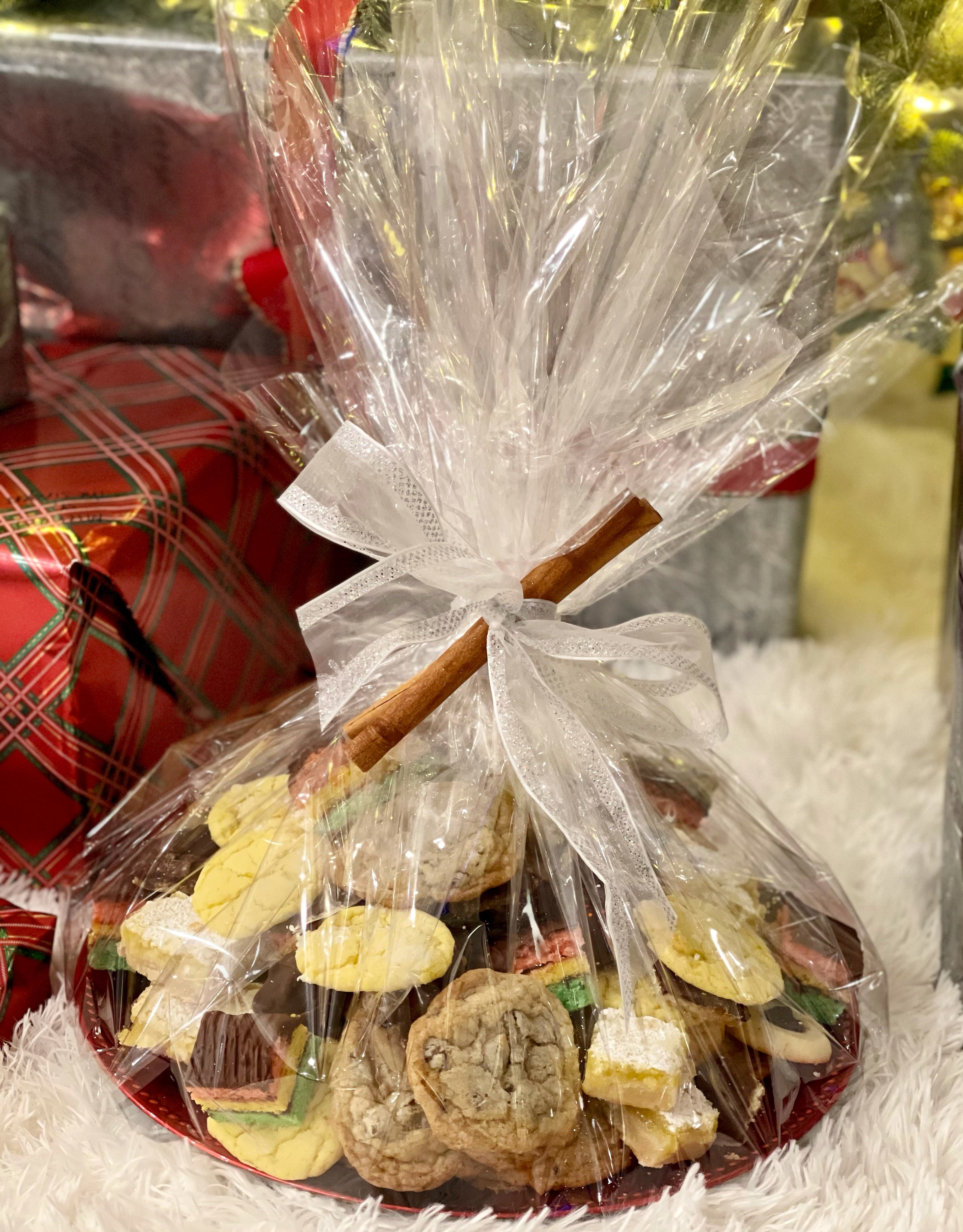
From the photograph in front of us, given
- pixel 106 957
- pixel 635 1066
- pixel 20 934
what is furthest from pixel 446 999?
pixel 20 934

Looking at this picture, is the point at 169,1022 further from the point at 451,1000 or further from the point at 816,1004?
the point at 816,1004

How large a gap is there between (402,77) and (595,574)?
314 millimetres

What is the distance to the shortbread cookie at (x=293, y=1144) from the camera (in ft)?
1.99

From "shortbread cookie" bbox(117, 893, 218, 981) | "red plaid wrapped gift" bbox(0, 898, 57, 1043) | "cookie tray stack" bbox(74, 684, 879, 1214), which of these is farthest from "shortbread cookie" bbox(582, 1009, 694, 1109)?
"red plaid wrapped gift" bbox(0, 898, 57, 1043)

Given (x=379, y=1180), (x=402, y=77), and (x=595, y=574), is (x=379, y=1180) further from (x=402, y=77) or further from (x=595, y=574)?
(x=402, y=77)

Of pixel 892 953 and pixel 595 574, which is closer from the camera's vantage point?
pixel 595 574

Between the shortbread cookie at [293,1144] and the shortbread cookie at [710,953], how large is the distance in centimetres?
20

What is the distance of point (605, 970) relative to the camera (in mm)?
658

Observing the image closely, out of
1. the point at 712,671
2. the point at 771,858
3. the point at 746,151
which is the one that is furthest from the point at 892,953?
the point at 746,151

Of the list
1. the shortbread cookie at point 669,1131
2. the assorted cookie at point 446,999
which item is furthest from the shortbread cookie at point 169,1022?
the shortbread cookie at point 669,1131

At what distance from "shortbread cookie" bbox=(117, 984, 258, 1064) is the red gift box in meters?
0.25

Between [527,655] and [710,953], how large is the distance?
201 mm

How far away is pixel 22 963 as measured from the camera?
0.75 m

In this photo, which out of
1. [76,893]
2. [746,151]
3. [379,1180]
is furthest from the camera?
[76,893]
